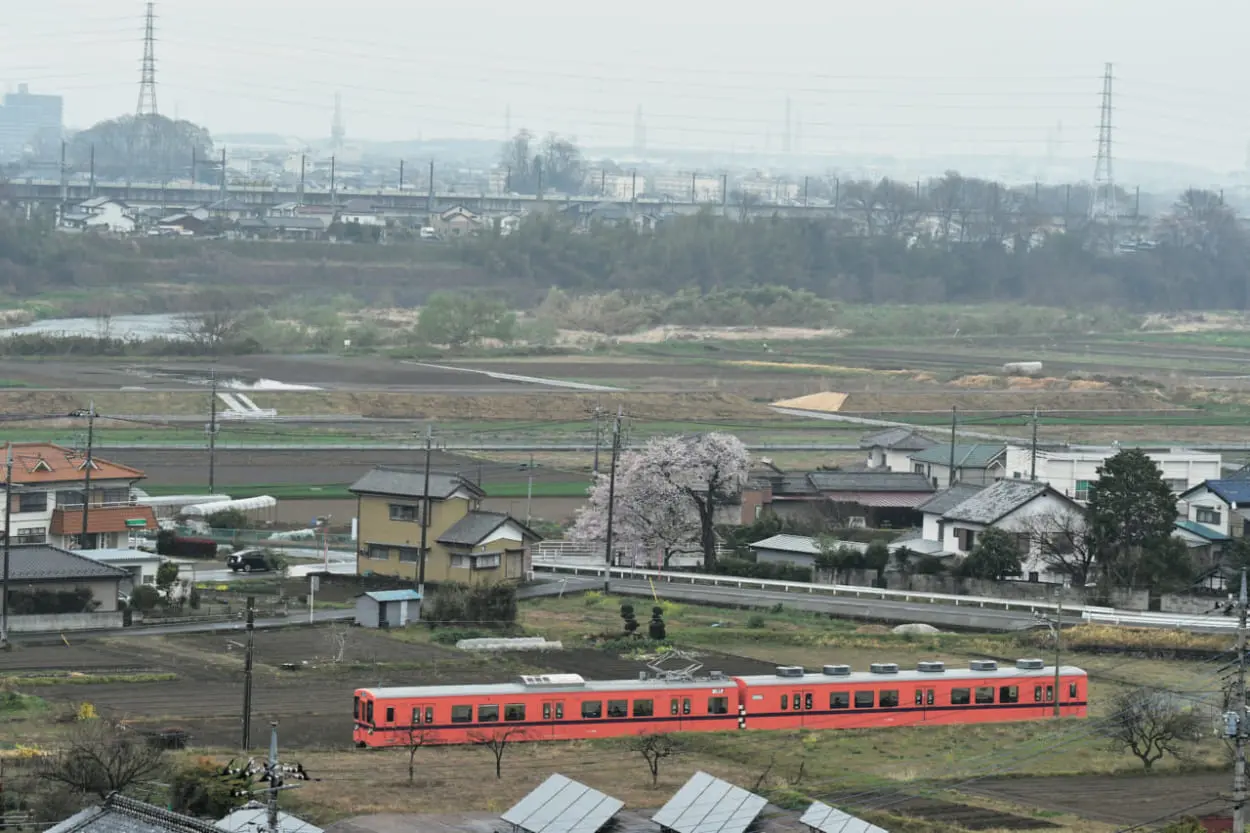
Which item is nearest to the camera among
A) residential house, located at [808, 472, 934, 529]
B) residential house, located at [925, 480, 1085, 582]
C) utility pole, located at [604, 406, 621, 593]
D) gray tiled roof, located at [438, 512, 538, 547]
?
gray tiled roof, located at [438, 512, 538, 547]

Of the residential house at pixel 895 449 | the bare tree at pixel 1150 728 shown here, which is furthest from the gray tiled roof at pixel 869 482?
the bare tree at pixel 1150 728

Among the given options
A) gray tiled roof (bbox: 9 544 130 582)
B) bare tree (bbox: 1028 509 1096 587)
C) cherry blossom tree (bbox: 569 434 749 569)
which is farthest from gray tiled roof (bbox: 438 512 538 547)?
bare tree (bbox: 1028 509 1096 587)

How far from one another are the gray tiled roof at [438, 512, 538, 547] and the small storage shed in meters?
3.66

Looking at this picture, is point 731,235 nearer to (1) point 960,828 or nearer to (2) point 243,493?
(2) point 243,493

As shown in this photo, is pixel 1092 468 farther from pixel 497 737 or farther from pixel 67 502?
pixel 497 737

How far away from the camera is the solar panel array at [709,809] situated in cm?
1989

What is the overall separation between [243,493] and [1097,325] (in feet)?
299

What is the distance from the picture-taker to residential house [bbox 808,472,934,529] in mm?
49531

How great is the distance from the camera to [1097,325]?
13300 cm

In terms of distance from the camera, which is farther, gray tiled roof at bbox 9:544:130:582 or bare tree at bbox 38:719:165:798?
gray tiled roof at bbox 9:544:130:582

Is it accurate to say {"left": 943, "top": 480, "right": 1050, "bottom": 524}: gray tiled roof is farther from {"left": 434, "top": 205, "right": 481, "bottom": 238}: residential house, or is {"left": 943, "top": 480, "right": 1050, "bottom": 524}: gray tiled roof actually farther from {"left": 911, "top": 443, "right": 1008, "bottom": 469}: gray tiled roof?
{"left": 434, "top": 205, "right": 481, "bottom": 238}: residential house

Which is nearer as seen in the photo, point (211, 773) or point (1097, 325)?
point (211, 773)

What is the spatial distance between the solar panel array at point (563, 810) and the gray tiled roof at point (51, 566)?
15.9 metres

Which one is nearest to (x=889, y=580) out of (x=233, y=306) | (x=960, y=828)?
(x=960, y=828)
